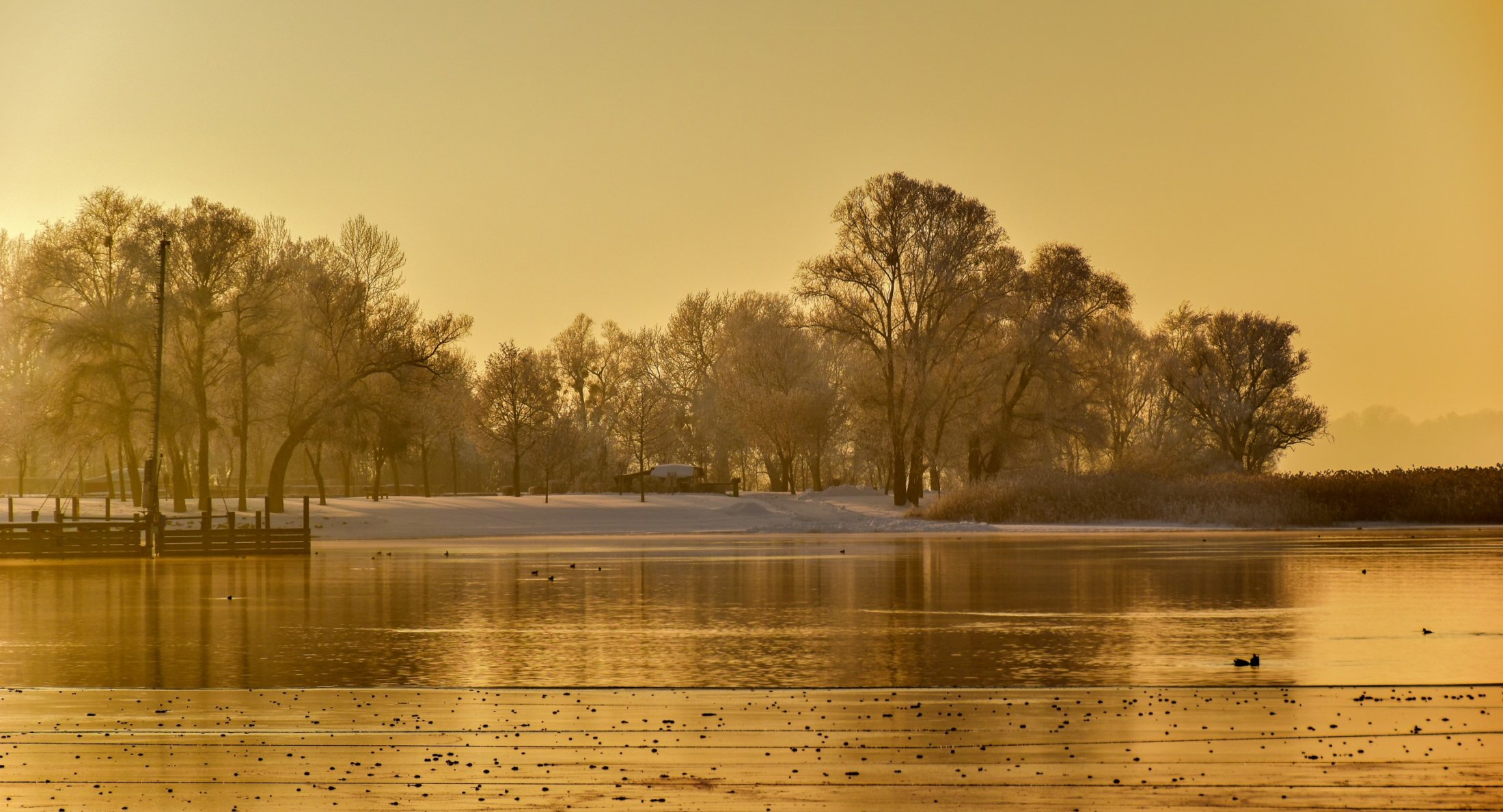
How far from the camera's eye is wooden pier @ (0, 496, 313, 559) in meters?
44.2

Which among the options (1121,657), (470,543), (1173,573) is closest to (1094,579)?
(1173,573)

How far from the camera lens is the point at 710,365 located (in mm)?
111625

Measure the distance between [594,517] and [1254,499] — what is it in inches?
1096

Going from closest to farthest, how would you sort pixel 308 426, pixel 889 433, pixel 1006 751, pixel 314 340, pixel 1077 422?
pixel 1006 751
pixel 308 426
pixel 314 340
pixel 1077 422
pixel 889 433

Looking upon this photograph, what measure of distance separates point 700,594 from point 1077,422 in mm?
54126

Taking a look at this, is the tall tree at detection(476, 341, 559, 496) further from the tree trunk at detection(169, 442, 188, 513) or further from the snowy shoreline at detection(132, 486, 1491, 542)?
the tree trunk at detection(169, 442, 188, 513)

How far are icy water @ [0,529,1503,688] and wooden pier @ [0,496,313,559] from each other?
551 centimetres

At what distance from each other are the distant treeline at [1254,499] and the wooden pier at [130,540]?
30094mm

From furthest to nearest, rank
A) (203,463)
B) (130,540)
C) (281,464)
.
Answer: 1. (281,464)
2. (203,463)
3. (130,540)

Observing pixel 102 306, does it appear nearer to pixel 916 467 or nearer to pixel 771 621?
pixel 916 467

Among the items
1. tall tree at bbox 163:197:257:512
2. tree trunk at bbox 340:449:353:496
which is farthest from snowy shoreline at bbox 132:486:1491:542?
tall tree at bbox 163:197:257:512

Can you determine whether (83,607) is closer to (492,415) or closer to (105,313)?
(105,313)

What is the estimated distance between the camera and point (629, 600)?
24.4 meters

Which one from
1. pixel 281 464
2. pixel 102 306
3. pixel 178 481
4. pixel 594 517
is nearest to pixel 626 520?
pixel 594 517
